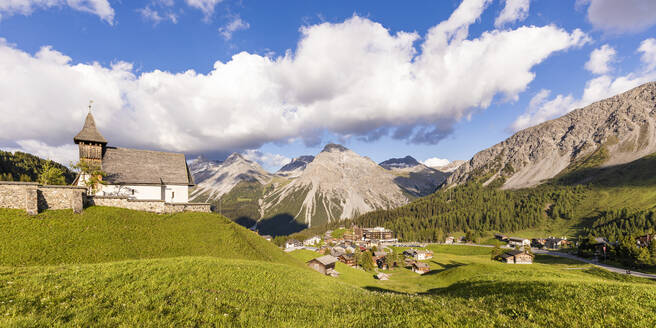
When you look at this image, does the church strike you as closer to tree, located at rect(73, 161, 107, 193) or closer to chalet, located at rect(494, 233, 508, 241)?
tree, located at rect(73, 161, 107, 193)

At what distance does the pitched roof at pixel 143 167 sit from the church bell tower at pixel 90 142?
1134 mm

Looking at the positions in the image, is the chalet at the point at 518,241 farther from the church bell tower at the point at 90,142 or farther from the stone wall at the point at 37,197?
the church bell tower at the point at 90,142

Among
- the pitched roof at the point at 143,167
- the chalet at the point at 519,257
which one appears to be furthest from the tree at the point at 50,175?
the chalet at the point at 519,257

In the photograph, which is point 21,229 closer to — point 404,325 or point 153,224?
point 153,224

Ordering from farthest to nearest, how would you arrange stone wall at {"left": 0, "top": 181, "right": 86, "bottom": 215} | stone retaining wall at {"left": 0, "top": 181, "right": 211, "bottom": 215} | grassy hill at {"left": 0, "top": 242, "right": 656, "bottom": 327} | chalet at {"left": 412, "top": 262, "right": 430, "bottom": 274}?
1. chalet at {"left": 412, "top": 262, "right": 430, "bottom": 274}
2. stone retaining wall at {"left": 0, "top": 181, "right": 211, "bottom": 215}
3. stone wall at {"left": 0, "top": 181, "right": 86, "bottom": 215}
4. grassy hill at {"left": 0, "top": 242, "right": 656, "bottom": 327}

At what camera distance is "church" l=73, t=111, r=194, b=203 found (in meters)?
41.6

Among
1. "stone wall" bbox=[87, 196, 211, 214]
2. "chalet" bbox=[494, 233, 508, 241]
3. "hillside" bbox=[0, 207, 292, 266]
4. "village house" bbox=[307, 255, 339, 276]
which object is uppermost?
"stone wall" bbox=[87, 196, 211, 214]

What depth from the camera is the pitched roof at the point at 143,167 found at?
42625 millimetres

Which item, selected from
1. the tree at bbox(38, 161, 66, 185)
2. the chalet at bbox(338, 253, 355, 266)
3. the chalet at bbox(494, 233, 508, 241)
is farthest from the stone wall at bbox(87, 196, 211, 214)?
the chalet at bbox(494, 233, 508, 241)

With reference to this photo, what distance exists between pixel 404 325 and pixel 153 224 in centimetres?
3615

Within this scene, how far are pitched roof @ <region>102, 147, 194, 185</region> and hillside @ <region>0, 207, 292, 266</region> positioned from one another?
463 inches

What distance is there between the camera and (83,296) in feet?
36.8

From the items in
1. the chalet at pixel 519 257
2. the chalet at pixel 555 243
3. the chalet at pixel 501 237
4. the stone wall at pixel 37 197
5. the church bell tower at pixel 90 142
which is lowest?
the chalet at pixel 501 237

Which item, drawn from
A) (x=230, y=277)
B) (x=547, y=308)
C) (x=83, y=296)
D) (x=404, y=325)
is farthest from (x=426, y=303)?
(x=83, y=296)
